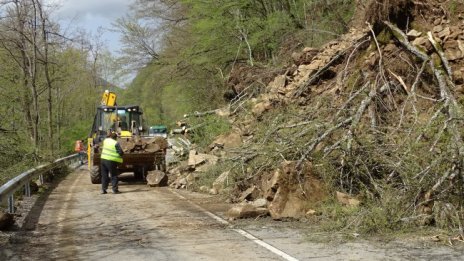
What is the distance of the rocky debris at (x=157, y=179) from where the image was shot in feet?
52.2

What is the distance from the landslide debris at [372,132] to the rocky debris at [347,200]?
19 millimetres

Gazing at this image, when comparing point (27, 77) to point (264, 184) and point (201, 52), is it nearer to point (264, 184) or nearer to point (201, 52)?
point (201, 52)

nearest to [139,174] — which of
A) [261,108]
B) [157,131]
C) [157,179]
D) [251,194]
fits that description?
[157,179]

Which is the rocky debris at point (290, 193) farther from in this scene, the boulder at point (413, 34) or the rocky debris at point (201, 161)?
the rocky debris at point (201, 161)

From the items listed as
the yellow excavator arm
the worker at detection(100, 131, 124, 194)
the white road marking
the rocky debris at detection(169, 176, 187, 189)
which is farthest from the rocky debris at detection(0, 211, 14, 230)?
the yellow excavator arm

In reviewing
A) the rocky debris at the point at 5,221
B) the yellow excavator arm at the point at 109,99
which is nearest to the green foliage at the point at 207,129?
the yellow excavator arm at the point at 109,99

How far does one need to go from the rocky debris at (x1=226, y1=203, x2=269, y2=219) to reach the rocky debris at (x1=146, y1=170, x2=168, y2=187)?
649 centimetres

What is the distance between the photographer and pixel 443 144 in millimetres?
8766

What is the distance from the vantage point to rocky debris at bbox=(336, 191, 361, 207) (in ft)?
30.2

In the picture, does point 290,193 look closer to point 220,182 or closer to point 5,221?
point 220,182

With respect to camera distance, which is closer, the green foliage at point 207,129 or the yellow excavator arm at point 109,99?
the green foliage at point 207,129

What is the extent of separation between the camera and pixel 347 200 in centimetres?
935

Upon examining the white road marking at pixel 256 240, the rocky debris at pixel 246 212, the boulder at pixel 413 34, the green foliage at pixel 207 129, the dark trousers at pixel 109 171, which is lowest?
A: the white road marking at pixel 256 240

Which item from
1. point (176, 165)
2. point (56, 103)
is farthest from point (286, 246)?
point (56, 103)
